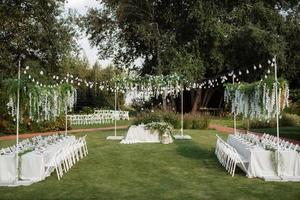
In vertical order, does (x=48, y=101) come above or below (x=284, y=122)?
above

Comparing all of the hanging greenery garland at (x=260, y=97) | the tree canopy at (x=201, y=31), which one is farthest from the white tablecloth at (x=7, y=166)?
the tree canopy at (x=201, y=31)

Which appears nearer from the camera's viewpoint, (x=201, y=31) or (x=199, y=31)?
(x=201, y=31)

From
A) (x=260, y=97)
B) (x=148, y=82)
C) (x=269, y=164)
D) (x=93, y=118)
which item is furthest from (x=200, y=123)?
(x=269, y=164)

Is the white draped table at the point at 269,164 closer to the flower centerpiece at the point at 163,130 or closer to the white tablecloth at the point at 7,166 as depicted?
the white tablecloth at the point at 7,166

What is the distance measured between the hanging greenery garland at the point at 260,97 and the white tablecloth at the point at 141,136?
5236mm

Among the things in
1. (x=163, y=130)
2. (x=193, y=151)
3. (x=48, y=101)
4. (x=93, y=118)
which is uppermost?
(x=48, y=101)

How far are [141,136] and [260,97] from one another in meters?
8.35

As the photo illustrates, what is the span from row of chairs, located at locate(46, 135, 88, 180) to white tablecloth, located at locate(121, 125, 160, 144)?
4.33m

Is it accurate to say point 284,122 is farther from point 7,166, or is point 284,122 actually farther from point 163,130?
point 7,166

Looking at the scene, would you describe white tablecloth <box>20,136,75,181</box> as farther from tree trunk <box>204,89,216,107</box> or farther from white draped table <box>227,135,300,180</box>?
tree trunk <box>204,89,216,107</box>

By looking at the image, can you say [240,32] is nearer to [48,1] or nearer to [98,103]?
[48,1]

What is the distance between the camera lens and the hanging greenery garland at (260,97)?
1252 cm

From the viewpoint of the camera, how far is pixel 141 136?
67.7 feet

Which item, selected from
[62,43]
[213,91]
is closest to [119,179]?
[62,43]
